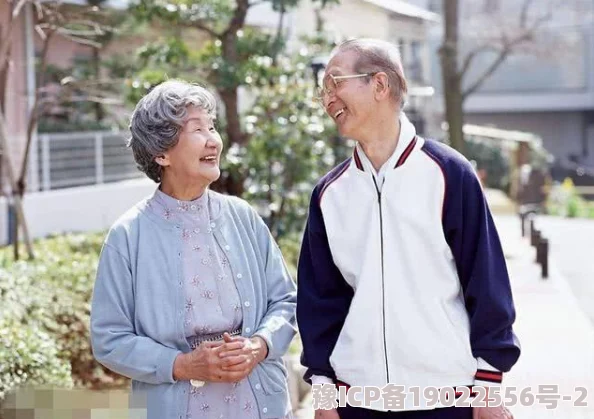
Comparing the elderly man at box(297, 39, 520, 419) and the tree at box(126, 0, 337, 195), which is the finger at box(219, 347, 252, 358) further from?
the tree at box(126, 0, 337, 195)

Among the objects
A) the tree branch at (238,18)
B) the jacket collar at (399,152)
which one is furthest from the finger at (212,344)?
the tree branch at (238,18)

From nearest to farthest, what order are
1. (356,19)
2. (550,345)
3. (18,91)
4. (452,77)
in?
(550,345) < (18,91) < (452,77) < (356,19)

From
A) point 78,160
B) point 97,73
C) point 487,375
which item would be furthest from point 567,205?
point 487,375

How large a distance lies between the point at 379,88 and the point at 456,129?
16736mm

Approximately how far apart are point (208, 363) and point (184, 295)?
25 centimetres

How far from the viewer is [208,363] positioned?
10.7 ft

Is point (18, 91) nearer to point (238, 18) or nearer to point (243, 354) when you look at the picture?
point (238, 18)

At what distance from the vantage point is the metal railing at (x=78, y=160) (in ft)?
44.8

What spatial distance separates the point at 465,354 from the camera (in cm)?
319

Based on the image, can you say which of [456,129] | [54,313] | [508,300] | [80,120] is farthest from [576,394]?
[456,129]

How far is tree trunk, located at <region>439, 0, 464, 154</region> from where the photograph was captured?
19609mm

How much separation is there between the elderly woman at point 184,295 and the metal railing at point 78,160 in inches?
409

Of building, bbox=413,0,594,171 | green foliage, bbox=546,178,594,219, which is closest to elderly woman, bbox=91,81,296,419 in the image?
green foliage, bbox=546,178,594,219

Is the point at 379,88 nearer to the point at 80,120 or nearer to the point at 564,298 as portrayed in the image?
the point at 564,298
